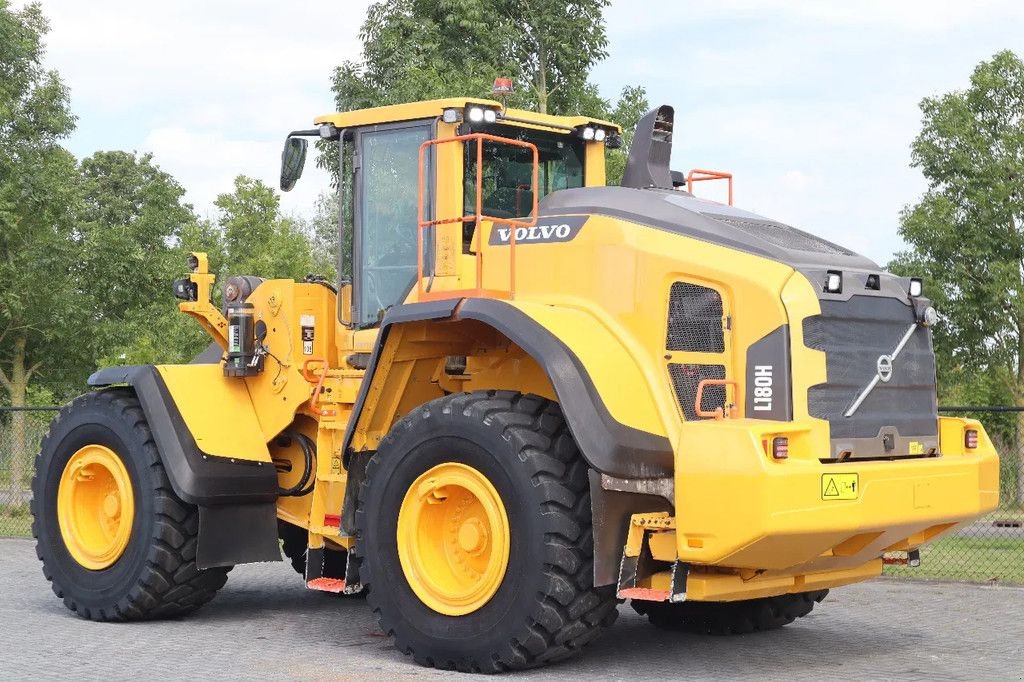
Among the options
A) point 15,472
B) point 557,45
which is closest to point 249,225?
point 557,45

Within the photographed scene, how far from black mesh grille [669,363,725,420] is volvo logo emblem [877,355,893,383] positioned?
0.94m

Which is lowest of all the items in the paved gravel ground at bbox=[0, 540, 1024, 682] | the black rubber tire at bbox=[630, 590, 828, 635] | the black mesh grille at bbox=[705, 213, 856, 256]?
the paved gravel ground at bbox=[0, 540, 1024, 682]

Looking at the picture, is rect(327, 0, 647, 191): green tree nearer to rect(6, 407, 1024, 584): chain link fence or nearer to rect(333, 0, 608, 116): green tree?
rect(333, 0, 608, 116): green tree

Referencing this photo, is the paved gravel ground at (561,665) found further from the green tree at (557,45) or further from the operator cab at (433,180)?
the green tree at (557,45)

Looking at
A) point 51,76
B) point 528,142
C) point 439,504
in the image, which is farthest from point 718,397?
point 51,76

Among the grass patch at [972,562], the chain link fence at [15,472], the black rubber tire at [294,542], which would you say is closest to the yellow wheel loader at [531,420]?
the black rubber tire at [294,542]

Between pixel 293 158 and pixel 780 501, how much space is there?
458 cm

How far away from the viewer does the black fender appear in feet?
32.0

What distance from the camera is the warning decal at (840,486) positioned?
7.40m

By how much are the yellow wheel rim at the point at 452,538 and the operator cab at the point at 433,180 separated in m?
1.22

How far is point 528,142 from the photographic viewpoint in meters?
9.83

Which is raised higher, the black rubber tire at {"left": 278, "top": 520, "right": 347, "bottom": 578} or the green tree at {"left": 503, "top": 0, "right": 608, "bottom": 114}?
the green tree at {"left": 503, "top": 0, "right": 608, "bottom": 114}

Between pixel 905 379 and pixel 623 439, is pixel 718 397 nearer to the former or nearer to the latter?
pixel 623 439

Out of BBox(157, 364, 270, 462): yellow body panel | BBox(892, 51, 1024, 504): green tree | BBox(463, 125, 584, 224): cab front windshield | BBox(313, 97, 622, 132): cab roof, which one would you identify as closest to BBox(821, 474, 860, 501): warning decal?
BBox(463, 125, 584, 224): cab front windshield
